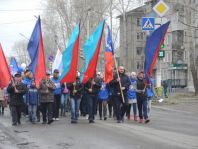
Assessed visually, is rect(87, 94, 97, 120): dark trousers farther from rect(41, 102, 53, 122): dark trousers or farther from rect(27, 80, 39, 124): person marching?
rect(27, 80, 39, 124): person marching

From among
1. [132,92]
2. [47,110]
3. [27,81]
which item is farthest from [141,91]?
[27,81]

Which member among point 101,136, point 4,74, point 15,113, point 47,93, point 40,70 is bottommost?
point 101,136

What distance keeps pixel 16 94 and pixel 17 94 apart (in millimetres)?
31

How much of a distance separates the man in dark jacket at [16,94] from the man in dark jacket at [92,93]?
1.99 meters

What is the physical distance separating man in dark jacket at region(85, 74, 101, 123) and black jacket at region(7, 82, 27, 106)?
1.99 m

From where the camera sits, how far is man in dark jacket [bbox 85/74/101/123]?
16.5m

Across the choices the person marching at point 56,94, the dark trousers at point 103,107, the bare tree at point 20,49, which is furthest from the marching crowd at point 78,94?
the bare tree at point 20,49

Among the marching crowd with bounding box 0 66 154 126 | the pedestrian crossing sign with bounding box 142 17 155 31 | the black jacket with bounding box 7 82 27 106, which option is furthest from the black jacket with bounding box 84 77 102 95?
the pedestrian crossing sign with bounding box 142 17 155 31

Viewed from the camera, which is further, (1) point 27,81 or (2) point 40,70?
(1) point 27,81

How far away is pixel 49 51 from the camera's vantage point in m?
81.4

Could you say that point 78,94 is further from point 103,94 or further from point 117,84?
point 103,94

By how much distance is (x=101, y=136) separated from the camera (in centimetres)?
1298

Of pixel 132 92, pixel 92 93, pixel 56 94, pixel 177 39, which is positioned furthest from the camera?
pixel 177 39

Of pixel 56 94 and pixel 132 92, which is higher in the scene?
pixel 132 92
